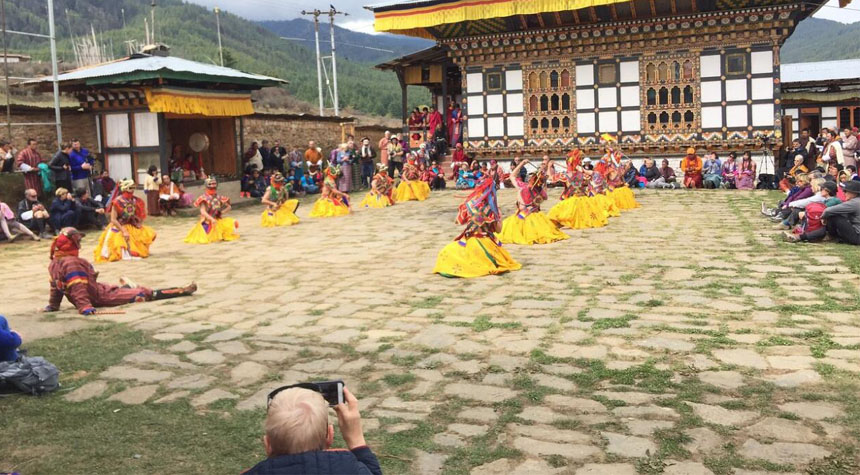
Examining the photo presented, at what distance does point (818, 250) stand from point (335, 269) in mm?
6195

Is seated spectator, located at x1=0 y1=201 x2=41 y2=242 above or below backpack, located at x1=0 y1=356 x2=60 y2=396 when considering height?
above

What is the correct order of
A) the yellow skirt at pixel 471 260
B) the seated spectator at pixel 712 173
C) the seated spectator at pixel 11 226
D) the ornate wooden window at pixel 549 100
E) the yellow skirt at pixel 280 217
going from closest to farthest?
1. the yellow skirt at pixel 471 260
2. the seated spectator at pixel 11 226
3. the yellow skirt at pixel 280 217
4. the seated spectator at pixel 712 173
5. the ornate wooden window at pixel 549 100

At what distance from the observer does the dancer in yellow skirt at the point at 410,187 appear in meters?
19.7

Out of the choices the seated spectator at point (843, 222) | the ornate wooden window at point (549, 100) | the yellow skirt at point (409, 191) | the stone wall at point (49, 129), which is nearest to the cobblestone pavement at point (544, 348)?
the seated spectator at point (843, 222)

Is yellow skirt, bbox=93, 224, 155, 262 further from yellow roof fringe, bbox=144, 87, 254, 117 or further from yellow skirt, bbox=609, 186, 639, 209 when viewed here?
yellow skirt, bbox=609, 186, 639, 209

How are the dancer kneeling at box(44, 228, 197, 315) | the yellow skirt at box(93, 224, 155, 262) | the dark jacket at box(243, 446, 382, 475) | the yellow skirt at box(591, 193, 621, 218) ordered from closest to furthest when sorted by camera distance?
the dark jacket at box(243, 446, 382, 475)
the dancer kneeling at box(44, 228, 197, 315)
the yellow skirt at box(93, 224, 155, 262)
the yellow skirt at box(591, 193, 621, 218)

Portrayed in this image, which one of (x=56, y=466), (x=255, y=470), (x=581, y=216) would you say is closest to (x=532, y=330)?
(x=56, y=466)

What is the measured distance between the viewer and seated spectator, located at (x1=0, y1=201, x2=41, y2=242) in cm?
1405

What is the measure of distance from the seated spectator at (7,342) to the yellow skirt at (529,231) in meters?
7.68

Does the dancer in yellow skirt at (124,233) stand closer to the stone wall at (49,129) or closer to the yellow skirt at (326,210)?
the yellow skirt at (326,210)

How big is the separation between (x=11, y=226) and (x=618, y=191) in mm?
11495

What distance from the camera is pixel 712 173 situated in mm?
20156

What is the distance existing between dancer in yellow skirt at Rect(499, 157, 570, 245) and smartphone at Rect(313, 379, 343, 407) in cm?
933

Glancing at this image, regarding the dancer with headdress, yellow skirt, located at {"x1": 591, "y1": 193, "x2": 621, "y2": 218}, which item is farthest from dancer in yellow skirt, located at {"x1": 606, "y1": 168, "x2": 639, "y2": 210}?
the dancer with headdress
